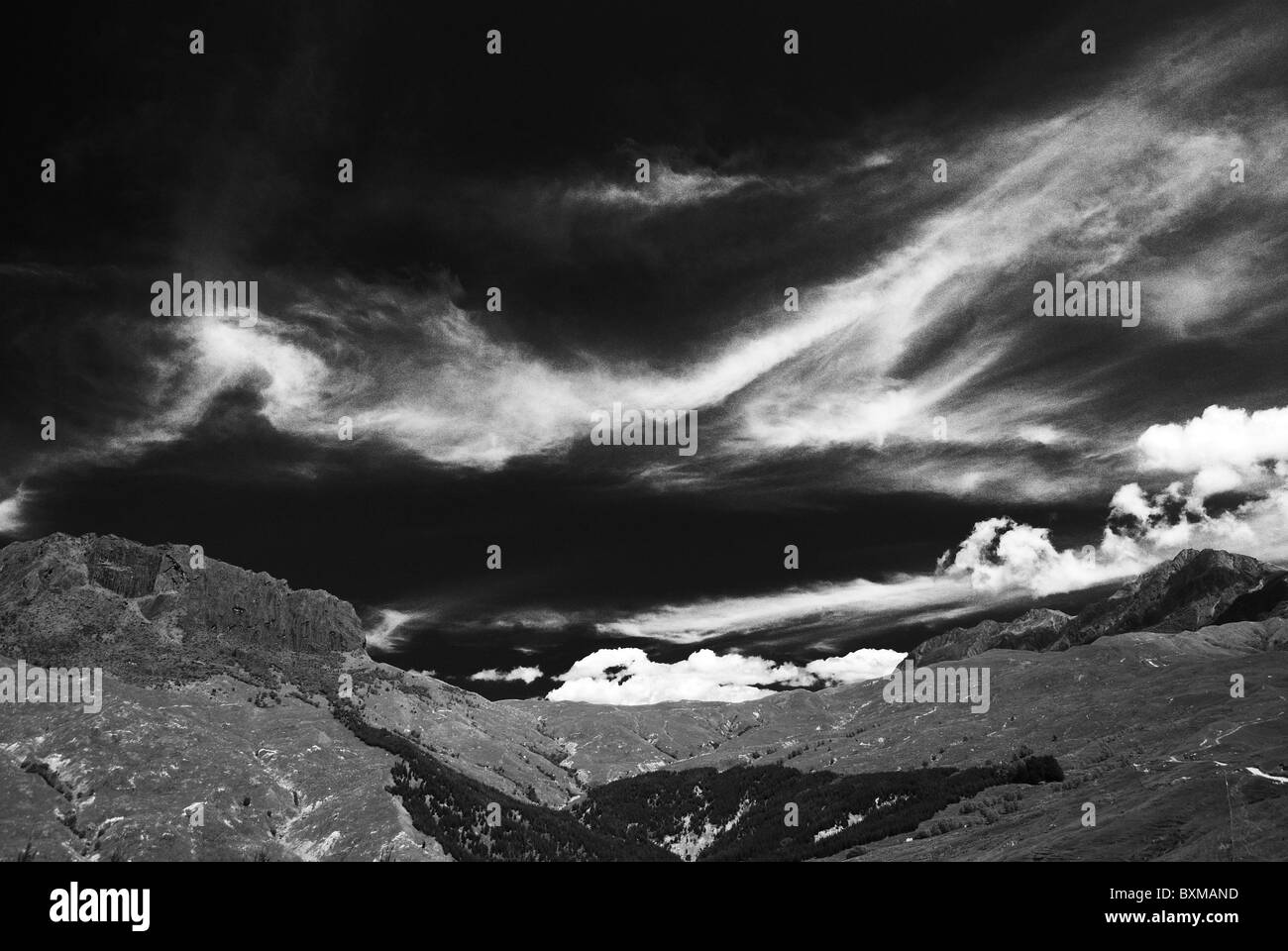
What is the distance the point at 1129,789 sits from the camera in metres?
126

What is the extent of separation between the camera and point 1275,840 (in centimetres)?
7706

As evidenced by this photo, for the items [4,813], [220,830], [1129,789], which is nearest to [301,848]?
[220,830]

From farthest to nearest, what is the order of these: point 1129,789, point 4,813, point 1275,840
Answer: point 4,813 → point 1129,789 → point 1275,840
